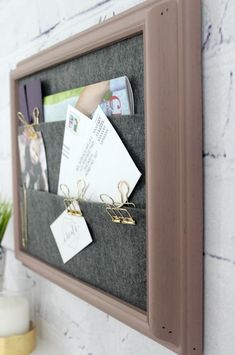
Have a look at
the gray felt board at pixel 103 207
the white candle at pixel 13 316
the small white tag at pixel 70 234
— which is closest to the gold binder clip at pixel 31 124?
the gray felt board at pixel 103 207

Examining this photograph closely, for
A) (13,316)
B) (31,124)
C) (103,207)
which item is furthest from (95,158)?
(13,316)

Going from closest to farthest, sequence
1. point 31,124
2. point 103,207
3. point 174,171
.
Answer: point 174,171
point 103,207
point 31,124

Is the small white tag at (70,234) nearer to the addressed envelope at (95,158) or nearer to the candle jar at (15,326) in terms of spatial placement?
the addressed envelope at (95,158)

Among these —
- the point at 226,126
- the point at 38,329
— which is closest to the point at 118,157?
the point at 226,126

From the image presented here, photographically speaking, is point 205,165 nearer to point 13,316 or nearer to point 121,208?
point 121,208

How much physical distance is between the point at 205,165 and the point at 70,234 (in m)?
0.25

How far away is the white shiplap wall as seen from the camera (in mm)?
429

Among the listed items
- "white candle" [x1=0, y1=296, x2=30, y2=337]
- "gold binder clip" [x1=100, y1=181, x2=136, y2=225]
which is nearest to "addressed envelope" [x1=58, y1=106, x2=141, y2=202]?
"gold binder clip" [x1=100, y1=181, x2=136, y2=225]

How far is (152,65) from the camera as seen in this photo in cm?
45

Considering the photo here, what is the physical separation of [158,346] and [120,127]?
0.88ft

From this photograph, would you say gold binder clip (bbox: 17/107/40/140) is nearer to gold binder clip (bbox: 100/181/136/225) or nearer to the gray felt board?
the gray felt board

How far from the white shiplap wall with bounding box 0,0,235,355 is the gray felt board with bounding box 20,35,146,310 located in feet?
0.23

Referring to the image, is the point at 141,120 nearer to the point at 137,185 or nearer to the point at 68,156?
the point at 137,185

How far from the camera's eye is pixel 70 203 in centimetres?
62
